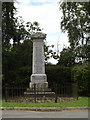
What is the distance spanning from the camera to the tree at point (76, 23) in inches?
982

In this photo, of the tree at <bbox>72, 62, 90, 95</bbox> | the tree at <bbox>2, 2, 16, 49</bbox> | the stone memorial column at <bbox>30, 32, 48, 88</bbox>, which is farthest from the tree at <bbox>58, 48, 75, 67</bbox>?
the stone memorial column at <bbox>30, 32, 48, 88</bbox>

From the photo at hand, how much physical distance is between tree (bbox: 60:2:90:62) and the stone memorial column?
8992 millimetres

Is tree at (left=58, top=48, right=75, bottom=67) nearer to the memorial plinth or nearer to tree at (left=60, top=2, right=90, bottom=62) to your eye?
tree at (left=60, top=2, right=90, bottom=62)

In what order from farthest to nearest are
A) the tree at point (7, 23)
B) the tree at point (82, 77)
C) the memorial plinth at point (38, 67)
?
the tree at point (7, 23), the tree at point (82, 77), the memorial plinth at point (38, 67)

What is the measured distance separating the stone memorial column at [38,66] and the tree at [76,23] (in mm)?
8992

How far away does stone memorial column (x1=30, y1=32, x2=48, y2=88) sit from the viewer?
16.3m

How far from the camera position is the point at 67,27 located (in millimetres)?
25922

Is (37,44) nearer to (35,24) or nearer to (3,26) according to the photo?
(3,26)

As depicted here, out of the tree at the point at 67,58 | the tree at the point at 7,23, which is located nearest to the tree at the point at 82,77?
the tree at the point at 67,58

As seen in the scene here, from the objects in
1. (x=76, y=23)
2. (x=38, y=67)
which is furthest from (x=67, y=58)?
(x=38, y=67)

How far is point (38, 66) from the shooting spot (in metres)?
16.5

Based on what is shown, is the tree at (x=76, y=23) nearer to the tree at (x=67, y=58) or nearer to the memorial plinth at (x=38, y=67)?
the tree at (x=67, y=58)

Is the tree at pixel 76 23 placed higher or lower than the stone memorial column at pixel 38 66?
higher

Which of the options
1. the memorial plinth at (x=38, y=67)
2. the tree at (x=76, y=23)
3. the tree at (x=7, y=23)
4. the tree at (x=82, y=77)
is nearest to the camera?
the memorial plinth at (x=38, y=67)
